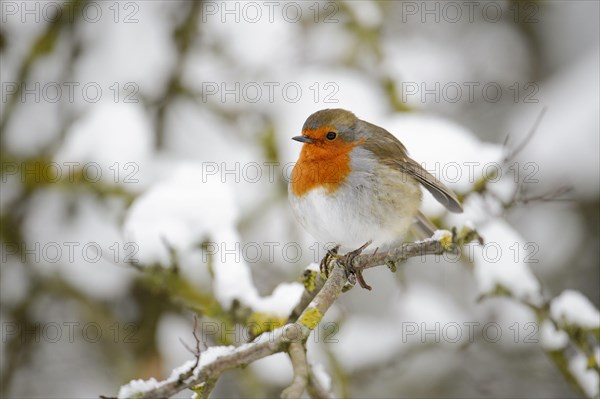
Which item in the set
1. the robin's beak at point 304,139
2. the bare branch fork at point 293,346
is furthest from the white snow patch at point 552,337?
the robin's beak at point 304,139

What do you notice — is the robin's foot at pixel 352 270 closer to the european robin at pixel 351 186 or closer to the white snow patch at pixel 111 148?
the european robin at pixel 351 186

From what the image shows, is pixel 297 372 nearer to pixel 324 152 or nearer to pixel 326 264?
pixel 326 264

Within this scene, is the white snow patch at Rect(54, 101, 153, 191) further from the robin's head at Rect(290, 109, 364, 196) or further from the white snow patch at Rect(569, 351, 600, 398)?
the white snow patch at Rect(569, 351, 600, 398)

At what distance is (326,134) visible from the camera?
3.58 meters

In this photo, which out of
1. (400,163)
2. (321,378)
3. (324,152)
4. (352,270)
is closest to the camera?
(352,270)

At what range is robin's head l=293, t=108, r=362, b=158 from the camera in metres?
3.56

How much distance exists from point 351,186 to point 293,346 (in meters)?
1.14

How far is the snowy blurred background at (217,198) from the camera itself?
13.6 ft

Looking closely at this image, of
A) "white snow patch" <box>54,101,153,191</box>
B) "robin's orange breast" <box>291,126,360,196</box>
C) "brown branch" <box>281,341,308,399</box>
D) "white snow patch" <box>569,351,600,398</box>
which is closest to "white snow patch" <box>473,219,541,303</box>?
"white snow patch" <box>569,351,600,398</box>

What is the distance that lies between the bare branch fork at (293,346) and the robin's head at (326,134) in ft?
2.41

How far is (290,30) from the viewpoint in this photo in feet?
18.5

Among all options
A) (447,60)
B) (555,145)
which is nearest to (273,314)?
(555,145)

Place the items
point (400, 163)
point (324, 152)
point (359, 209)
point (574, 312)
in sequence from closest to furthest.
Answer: point (359, 209) < point (324, 152) < point (400, 163) < point (574, 312)

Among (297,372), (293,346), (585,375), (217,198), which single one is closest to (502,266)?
(585,375)
